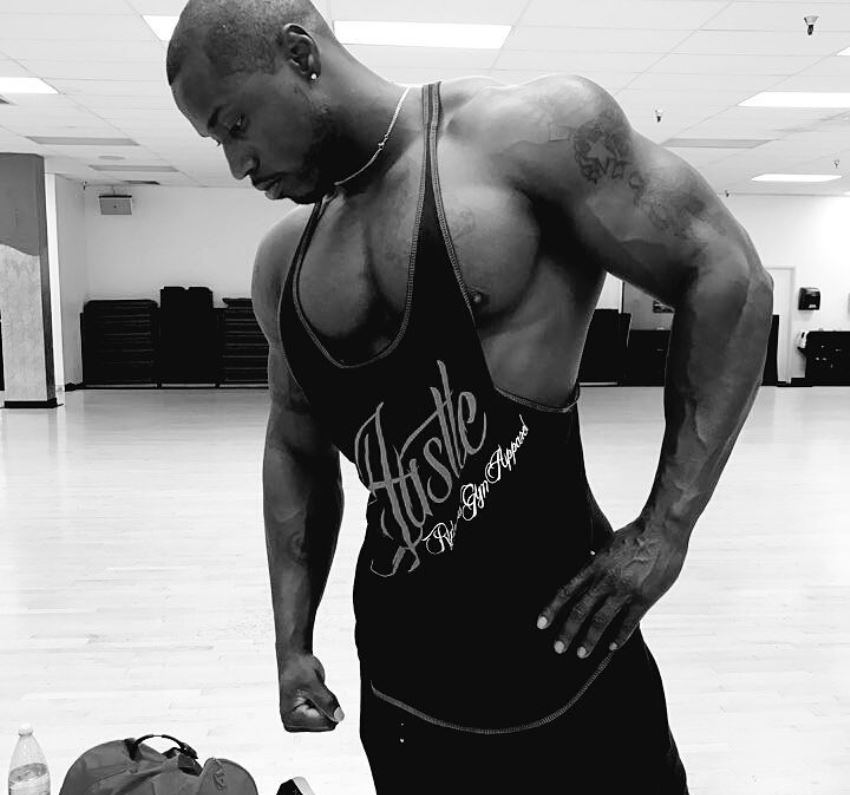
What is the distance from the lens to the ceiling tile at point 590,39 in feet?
19.4

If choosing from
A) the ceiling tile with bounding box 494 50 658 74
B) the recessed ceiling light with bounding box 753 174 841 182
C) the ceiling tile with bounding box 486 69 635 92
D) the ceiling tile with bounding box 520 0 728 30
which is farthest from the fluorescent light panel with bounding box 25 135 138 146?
the recessed ceiling light with bounding box 753 174 841 182

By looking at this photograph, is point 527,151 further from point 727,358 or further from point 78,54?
point 78,54

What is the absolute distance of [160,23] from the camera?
567 centimetres

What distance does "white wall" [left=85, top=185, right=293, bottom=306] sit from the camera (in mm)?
13883

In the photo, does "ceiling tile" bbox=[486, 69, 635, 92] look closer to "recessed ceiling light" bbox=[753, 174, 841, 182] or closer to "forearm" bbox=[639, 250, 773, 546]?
"recessed ceiling light" bbox=[753, 174, 841, 182]

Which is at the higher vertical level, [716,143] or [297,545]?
[716,143]

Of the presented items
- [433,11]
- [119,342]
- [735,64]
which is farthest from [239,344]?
[735,64]

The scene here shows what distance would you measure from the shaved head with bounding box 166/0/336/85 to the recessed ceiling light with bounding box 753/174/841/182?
13.2 meters

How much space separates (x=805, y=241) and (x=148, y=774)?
1521 cm

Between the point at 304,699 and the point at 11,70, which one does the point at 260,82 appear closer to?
the point at 304,699

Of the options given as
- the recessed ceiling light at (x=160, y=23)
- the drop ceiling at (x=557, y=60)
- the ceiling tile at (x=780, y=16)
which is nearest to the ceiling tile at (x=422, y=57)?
the drop ceiling at (x=557, y=60)

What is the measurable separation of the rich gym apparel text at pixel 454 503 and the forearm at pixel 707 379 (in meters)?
0.11

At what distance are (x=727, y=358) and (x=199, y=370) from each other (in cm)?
1348

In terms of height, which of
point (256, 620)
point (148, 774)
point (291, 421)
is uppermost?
point (291, 421)
